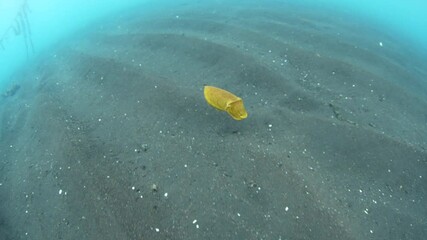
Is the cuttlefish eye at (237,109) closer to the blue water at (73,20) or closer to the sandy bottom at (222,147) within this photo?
the sandy bottom at (222,147)

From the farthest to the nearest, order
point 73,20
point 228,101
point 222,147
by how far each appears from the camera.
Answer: point 73,20 < point 222,147 < point 228,101

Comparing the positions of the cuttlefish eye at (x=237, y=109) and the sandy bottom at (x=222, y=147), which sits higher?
the cuttlefish eye at (x=237, y=109)

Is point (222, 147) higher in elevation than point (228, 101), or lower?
lower

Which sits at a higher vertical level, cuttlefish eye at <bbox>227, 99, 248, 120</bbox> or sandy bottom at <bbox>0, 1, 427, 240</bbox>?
cuttlefish eye at <bbox>227, 99, 248, 120</bbox>

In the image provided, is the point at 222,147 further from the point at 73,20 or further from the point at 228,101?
the point at 73,20

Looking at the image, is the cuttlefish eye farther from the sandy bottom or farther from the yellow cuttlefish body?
the sandy bottom

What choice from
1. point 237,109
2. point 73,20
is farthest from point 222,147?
point 73,20

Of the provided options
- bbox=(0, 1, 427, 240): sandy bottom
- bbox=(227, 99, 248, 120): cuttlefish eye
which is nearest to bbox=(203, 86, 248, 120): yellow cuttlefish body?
bbox=(227, 99, 248, 120): cuttlefish eye

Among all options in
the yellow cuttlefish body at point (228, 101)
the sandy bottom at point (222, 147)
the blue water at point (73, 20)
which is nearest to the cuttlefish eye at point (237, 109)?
the yellow cuttlefish body at point (228, 101)
